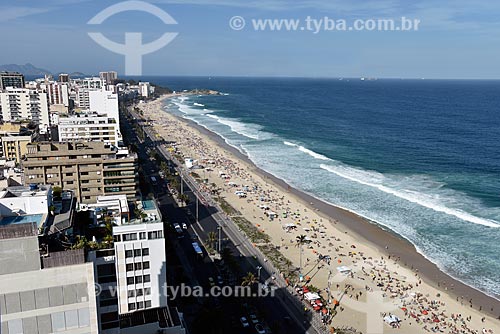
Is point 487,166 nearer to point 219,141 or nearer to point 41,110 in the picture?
point 219,141

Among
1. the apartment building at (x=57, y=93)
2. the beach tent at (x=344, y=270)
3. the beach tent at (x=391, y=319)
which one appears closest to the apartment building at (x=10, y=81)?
the apartment building at (x=57, y=93)

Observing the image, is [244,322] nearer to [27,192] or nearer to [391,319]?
[391,319]

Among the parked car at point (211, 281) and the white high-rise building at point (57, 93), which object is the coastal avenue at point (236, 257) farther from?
the white high-rise building at point (57, 93)

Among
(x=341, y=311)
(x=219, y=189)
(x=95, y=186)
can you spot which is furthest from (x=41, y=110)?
(x=341, y=311)

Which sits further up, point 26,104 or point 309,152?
point 26,104

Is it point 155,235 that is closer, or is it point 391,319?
point 155,235

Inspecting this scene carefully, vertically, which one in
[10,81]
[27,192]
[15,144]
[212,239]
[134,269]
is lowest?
[212,239]

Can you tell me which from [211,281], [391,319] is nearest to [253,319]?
[211,281]

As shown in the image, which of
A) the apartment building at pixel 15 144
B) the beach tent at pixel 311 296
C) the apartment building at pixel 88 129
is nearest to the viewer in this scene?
the beach tent at pixel 311 296
